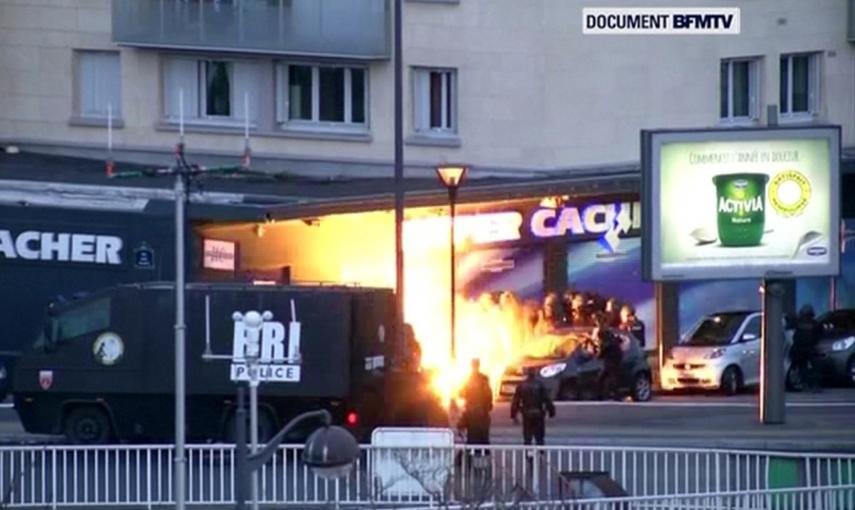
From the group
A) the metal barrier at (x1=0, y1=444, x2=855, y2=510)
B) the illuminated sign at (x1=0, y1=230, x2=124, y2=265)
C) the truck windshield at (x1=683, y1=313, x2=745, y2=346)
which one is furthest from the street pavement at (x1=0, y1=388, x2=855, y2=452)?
the metal barrier at (x1=0, y1=444, x2=855, y2=510)

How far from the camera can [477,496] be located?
2280 cm

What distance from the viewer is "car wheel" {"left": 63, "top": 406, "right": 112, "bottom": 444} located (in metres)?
31.2

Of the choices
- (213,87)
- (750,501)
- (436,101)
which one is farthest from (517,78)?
(750,501)

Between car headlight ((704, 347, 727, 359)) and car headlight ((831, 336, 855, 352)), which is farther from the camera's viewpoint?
car headlight ((831, 336, 855, 352))

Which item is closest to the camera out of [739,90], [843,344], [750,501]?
[750,501]

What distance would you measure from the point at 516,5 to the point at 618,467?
21383 mm

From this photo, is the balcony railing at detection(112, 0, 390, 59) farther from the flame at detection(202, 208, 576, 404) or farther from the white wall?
the flame at detection(202, 208, 576, 404)

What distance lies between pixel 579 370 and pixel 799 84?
10.3 metres

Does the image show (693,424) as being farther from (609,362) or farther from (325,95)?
(325,95)

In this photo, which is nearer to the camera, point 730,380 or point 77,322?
point 77,322

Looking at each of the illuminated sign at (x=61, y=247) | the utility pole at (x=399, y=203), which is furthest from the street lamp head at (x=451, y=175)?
the illuminated sign at (x=61, y=247)

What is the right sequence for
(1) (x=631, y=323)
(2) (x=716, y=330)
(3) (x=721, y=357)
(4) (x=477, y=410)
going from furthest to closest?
(1) (x=631, y=323) < (2) (x=716, y=330) < (3) (x=721, y=357) < (4) (x=477, y=410)

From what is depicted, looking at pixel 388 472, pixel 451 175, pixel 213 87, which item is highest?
pixel 213 87

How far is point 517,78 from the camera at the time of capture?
151ft
